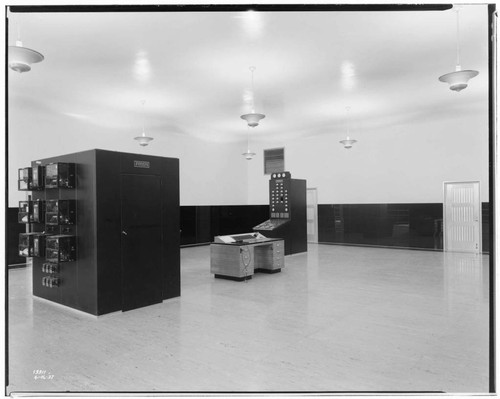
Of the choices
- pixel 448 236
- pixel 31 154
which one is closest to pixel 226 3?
pixel 31 154

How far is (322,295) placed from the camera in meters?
6.07

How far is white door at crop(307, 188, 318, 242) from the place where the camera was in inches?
542

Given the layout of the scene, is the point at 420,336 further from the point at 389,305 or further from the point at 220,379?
the point at 220,379

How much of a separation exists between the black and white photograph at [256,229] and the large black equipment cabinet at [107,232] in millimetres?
29

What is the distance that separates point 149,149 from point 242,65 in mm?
5999

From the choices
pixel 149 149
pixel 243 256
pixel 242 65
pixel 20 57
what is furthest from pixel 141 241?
pixel 149 149

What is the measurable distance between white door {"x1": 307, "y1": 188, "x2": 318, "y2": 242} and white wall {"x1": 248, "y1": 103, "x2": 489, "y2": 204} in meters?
0.21

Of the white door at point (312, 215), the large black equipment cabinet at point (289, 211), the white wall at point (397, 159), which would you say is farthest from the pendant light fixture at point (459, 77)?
the white door at point (312, 215)

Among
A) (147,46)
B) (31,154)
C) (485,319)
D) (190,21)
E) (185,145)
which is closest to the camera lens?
(485,319)

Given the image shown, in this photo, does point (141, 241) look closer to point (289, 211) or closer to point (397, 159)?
point (289, 211)

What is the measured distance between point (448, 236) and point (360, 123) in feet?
13.7

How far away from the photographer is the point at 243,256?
7.32 meters

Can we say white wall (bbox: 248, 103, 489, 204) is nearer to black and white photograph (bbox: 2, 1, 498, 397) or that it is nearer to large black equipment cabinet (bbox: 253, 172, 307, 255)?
black and white photograph (bbox: 2, 1, 498, 397)

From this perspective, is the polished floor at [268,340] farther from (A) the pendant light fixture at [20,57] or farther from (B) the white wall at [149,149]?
(B) the white wall at [149,149]
